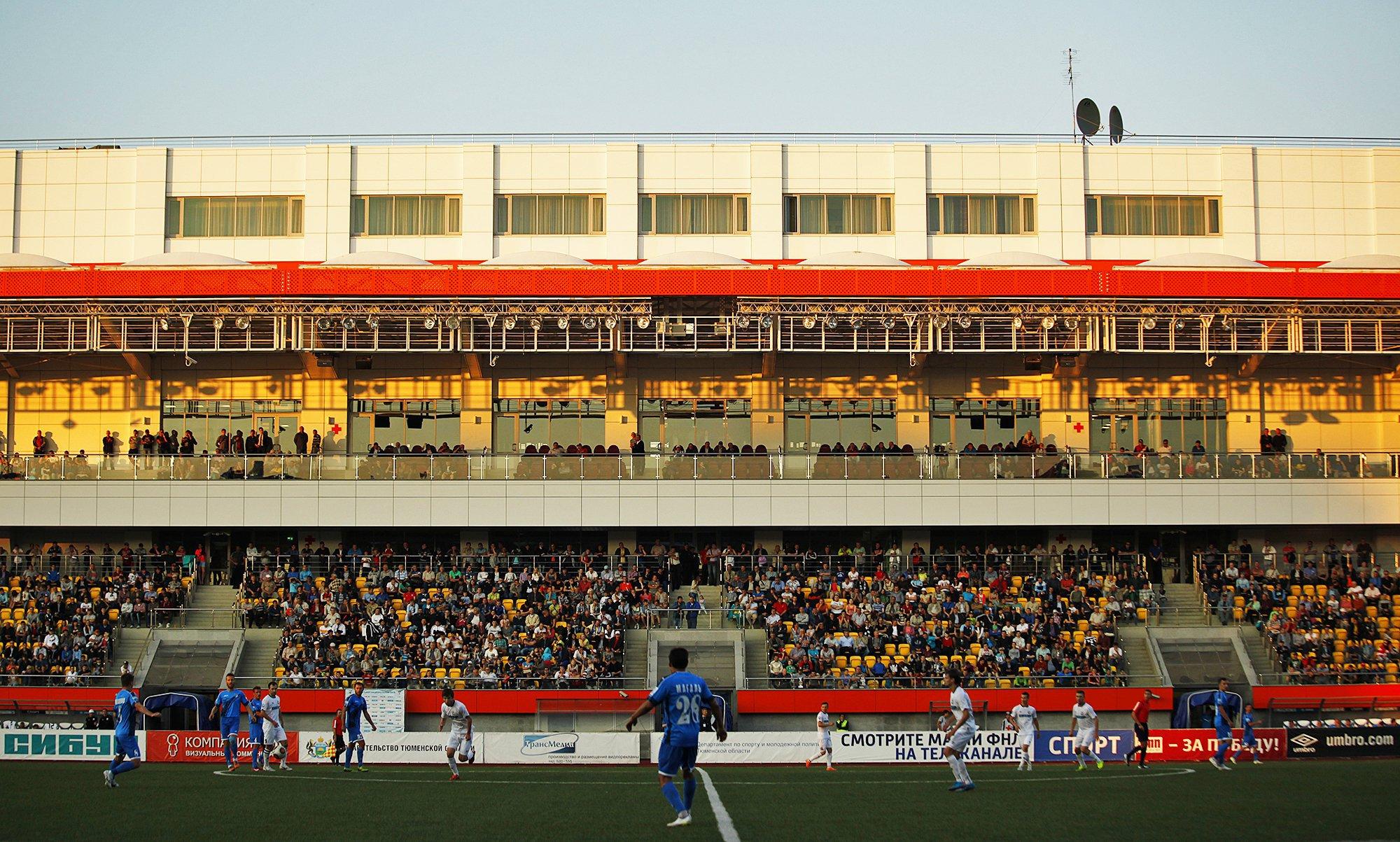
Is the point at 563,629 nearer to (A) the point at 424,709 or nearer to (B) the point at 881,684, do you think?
(A) the point at 424,709

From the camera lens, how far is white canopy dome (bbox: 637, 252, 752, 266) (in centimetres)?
3988

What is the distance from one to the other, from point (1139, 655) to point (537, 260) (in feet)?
64.1

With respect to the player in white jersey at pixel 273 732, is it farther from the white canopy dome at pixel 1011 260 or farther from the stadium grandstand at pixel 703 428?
the white canopy dome at pixel 1011 260

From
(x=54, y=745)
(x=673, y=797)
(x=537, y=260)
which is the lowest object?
(x=54, y=745)

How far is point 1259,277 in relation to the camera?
38.7 meters

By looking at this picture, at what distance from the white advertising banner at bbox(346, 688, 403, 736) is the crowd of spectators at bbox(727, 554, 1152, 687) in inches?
347

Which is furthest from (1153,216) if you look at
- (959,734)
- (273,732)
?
(273,732)

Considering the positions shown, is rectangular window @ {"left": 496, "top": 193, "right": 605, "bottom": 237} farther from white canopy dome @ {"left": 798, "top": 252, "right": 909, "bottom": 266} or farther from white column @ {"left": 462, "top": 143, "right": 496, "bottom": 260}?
white canopy dome @ {"left": 798, "top": 252, "right": 909, "bottom": 266}

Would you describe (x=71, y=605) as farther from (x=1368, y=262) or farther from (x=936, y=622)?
(x=1368, y=262)

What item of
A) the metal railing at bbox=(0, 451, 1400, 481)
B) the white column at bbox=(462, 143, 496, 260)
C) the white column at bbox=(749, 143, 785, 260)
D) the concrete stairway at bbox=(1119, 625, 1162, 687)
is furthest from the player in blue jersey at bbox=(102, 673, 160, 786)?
the white column at bbox=(749, 143, 785, 260)

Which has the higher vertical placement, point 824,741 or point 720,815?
point 720,815

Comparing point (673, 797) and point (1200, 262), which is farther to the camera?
point (1200, 262)

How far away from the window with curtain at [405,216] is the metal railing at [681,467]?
9.35m

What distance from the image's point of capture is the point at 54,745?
81.3 ft
